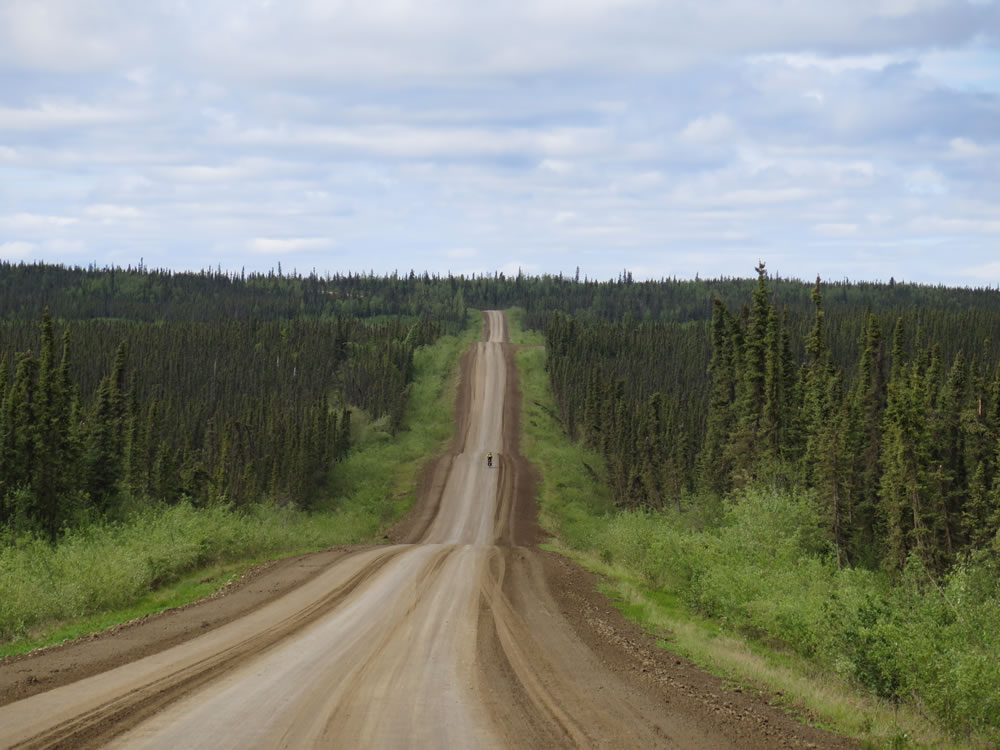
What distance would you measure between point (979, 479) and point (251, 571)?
45813 millimetres

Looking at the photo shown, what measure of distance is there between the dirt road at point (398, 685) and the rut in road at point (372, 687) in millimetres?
38

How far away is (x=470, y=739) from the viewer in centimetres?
1123

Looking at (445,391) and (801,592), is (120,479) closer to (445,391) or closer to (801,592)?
(801,592)

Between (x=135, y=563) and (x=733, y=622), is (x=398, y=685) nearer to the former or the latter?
(x=733, y=622)

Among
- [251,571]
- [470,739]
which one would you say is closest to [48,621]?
[251,571]

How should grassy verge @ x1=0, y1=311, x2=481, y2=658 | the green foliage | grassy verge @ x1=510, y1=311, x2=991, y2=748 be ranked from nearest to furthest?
grassy verge @ x1=510, y1=311, x2=991, y2=748 → grassy verge @ x1=0, y1=311, x2=481, y2=658 → the green foliage

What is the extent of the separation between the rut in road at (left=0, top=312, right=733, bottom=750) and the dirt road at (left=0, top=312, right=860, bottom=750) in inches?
1.5

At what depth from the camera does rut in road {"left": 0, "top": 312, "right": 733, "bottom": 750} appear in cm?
1123

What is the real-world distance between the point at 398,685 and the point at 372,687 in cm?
44

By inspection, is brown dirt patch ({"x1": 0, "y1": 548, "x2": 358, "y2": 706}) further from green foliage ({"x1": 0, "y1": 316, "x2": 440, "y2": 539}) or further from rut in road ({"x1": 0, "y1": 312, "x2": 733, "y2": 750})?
green foliage ({"x1": 0, "y1": 316, "x2": 440, "y2": 539})

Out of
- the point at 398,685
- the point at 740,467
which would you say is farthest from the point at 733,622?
the point at 740,467

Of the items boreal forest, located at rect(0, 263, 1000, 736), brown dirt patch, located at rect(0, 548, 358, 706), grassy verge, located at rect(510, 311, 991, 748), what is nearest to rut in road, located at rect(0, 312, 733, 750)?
brown dirt patch, located at rect(0, 548, 358, 706)

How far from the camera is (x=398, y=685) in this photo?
14234 mm

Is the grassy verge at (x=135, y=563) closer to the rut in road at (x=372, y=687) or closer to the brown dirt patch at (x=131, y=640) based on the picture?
the brown dirt patch at (x=131, y=640)
